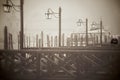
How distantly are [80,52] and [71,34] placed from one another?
417 centimetres

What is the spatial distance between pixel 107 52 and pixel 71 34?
4220 millimetres

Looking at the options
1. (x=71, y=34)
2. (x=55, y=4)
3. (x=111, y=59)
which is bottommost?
(x=111, y=59)

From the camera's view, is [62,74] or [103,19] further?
[103,19]

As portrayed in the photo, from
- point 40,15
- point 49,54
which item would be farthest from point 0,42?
point 49,54

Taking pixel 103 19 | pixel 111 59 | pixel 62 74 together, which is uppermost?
pixel 103 19

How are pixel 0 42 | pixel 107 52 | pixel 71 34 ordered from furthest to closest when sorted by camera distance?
pixel 71 34 < pixel 0 42 < pixel 107 52

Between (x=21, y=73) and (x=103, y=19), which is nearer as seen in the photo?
(x=21, y=73)

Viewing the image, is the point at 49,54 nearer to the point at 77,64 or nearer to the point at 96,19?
the point at 77,64

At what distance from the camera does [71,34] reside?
8234 millimetres

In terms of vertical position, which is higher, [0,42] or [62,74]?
[0,42]

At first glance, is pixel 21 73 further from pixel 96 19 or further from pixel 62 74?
pixel 96 19

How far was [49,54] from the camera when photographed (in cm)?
425

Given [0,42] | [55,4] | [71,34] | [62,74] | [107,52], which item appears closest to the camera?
[107,52]

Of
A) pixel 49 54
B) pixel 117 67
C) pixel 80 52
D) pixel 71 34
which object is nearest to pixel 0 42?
pixel 71 34
